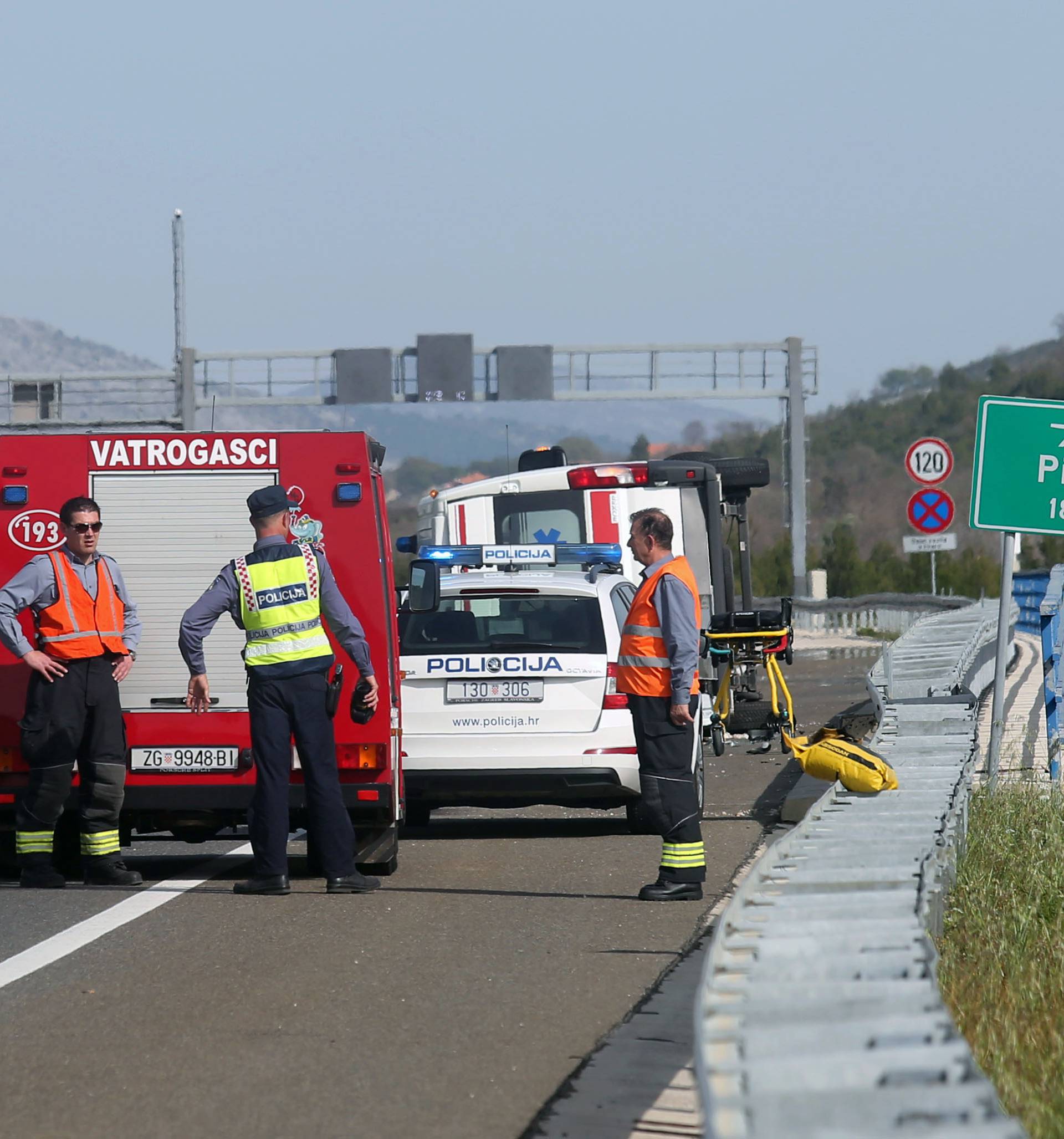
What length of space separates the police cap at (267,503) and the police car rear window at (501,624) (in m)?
2.18

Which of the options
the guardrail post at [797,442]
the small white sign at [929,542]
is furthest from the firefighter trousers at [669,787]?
the guardrail post at [797,442]

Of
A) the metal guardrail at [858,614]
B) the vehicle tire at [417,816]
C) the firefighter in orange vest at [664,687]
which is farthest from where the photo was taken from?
the metal guardrail at [858,614]

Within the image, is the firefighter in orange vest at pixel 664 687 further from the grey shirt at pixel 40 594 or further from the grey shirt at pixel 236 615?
the grey shirt at pixel 40 594

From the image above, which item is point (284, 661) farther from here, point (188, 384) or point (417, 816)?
point (188, 384)

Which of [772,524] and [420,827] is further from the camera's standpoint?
[772,524]

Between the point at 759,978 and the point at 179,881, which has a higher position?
the point at 759,978

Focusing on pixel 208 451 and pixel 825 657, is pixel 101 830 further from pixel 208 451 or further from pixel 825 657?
pixel 825 657

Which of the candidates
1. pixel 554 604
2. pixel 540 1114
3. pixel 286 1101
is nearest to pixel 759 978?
pixel 540 1114

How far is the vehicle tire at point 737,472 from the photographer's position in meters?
19.8

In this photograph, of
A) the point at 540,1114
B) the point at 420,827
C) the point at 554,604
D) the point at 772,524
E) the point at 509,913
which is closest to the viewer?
the point at 540,1114

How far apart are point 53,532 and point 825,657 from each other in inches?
1025

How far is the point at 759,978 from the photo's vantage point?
4125 mm

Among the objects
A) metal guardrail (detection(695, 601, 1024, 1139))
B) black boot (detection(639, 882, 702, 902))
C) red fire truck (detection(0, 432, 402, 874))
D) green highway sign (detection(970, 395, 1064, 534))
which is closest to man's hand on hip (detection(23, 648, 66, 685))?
red fire truck (detection(0, 432, 402, 874))

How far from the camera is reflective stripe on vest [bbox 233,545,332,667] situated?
31.8ft
